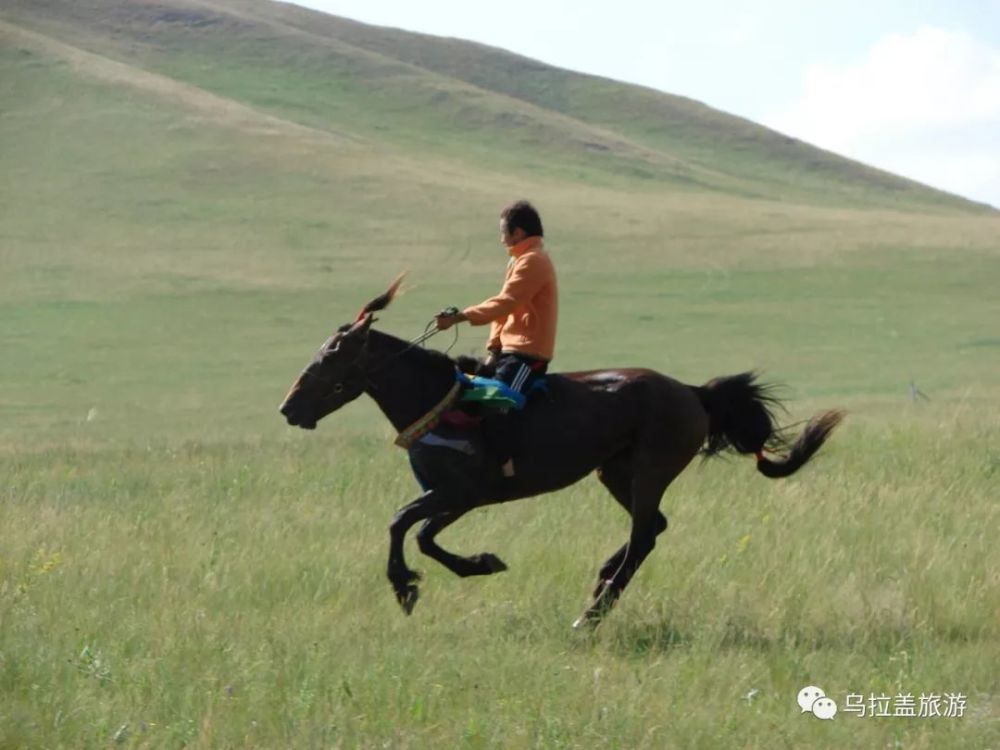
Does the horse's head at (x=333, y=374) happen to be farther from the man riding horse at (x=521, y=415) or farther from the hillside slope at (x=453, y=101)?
the hillside slope at (x=453, y=101)

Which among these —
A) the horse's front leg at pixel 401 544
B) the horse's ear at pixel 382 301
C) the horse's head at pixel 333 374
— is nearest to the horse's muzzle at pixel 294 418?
the horse's head at pixel 333 374

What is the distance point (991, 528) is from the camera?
9.61m

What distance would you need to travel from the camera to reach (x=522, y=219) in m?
8.53

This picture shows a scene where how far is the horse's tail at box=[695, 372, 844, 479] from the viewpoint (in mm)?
9117

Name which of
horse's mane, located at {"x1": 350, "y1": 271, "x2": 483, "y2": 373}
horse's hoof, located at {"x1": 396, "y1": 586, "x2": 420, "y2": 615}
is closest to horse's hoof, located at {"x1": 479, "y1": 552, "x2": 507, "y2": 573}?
horse's hoof, located at {"x1": 396, "y1": 586, "x2": 420, "y2": 615}

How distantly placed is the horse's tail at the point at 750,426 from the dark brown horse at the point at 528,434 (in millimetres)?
264

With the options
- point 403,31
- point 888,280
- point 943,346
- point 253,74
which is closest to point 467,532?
point 943,346

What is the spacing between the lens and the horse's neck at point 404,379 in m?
8.35

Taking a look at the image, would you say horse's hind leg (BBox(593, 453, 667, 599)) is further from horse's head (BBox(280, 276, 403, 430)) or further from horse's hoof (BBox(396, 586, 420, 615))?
horse's head (BBox(280, 276, 403, 430))

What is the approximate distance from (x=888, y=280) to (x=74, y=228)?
83.2 feet

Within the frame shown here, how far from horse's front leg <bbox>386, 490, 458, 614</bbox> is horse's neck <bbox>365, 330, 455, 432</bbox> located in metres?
0.46

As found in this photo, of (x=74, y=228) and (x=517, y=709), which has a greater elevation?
(x=517, y=709)

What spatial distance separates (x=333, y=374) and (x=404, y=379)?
1.20 ft

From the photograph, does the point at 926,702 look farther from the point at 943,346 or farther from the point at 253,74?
the point at 253,74
